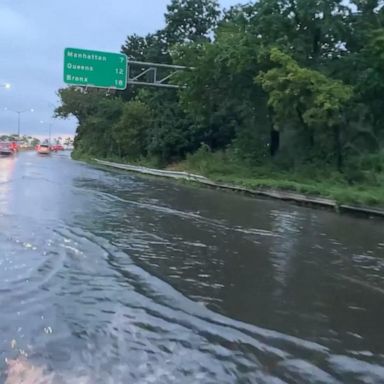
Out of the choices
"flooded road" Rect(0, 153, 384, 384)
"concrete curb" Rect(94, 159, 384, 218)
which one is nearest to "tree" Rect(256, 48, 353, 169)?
"concrete curb" Rect(94, 159, 384, 218)

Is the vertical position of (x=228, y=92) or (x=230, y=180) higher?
(x=228, y=92)

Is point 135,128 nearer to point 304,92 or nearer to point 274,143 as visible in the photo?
point 274,143

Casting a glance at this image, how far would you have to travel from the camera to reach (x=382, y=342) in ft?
19.0

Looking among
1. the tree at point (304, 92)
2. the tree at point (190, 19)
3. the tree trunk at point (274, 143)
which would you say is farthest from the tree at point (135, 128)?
the tree at point (304, 92)

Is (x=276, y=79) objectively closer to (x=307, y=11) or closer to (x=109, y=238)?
(x=307, y=11)

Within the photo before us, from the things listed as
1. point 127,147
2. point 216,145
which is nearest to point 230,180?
point 216,145

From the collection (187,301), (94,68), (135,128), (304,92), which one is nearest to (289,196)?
(304,92)

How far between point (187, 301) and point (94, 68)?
25.8 meters

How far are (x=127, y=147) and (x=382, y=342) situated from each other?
151 feet

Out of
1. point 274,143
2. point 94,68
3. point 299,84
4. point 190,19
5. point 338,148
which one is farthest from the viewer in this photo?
point 190,19

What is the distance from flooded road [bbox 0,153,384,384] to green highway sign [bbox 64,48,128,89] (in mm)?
18056

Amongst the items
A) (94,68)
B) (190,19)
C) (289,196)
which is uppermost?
(190,19)

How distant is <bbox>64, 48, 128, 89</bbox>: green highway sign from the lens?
30.6 metres

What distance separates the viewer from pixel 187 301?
6.91 m
